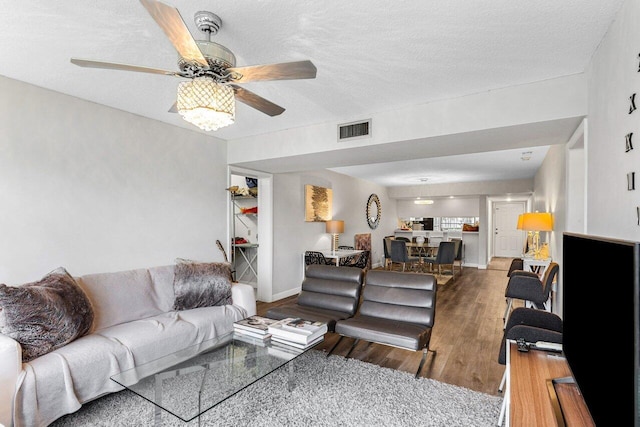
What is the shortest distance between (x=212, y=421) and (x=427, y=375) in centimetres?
167

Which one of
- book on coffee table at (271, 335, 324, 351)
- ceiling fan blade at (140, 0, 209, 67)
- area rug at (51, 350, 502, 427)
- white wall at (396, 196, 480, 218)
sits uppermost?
ceiling fan blade at (140, 0, 209, 67)

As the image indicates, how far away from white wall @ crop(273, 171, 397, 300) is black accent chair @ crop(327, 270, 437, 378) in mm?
2282

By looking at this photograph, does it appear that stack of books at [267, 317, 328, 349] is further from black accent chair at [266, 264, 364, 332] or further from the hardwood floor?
the hardwood floor

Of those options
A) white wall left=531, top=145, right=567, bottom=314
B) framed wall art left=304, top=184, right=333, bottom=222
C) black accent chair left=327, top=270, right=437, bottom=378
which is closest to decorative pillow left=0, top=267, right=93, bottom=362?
black accent chair left=327, top=270, right=437, bottom=378

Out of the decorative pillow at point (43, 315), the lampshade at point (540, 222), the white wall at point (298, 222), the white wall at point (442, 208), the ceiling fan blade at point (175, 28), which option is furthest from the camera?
the white wall at point (442, 208)

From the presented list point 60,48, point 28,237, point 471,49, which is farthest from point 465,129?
point 28,237

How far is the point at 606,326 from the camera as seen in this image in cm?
99

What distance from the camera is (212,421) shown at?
208 cm

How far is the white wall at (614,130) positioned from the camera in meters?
1.43

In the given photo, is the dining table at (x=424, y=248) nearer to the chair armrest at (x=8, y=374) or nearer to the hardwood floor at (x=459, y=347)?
the hardwood floor at (x=459, y=347)

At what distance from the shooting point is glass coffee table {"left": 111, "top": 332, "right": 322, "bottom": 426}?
68.3 inches

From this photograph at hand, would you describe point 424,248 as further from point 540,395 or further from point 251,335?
point 540,395

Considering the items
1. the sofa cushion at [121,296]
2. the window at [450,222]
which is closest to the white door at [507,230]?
the window at [450,222]

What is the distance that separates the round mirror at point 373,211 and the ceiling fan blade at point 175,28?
7.10 meters
